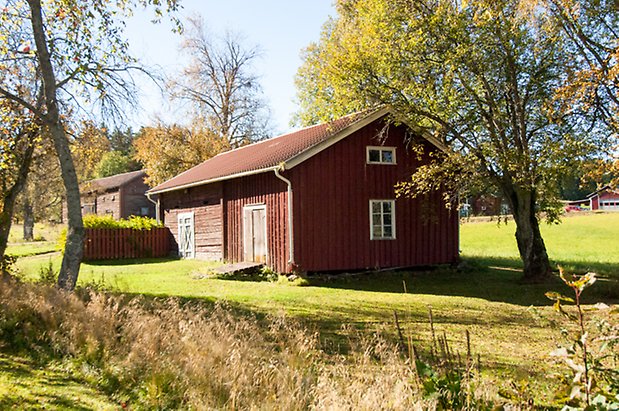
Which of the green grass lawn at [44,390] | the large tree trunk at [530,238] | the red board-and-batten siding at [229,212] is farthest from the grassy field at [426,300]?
the green grass lawn at [44,390]

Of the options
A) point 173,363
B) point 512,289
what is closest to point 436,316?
point 512,289

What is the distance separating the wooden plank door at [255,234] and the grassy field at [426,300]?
1.82 m

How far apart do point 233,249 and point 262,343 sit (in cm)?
1469

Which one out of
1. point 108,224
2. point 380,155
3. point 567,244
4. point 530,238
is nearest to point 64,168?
point 380,155

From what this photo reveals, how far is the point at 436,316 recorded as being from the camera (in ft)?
35.2

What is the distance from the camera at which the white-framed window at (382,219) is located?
1781 cm

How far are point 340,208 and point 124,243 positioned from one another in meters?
13.3

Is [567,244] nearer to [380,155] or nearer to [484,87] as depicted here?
[380,155]

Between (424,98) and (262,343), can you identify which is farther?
(424,98)

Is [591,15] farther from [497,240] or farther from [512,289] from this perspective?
[497,240]

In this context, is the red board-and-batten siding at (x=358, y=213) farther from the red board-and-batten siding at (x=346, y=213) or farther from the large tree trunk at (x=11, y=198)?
the large tree trunk at (x=11, y=198)

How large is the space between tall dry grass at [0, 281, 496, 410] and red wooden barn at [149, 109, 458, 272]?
30.1 feet

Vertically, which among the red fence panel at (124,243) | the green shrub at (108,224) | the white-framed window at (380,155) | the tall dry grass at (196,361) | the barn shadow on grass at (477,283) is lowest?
the barn shadow on grass at (477,283)


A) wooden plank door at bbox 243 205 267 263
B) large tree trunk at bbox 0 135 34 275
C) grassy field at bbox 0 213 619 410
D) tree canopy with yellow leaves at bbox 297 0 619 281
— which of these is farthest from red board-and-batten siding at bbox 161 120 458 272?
large tree trunk at bbox 0 135 34 275
